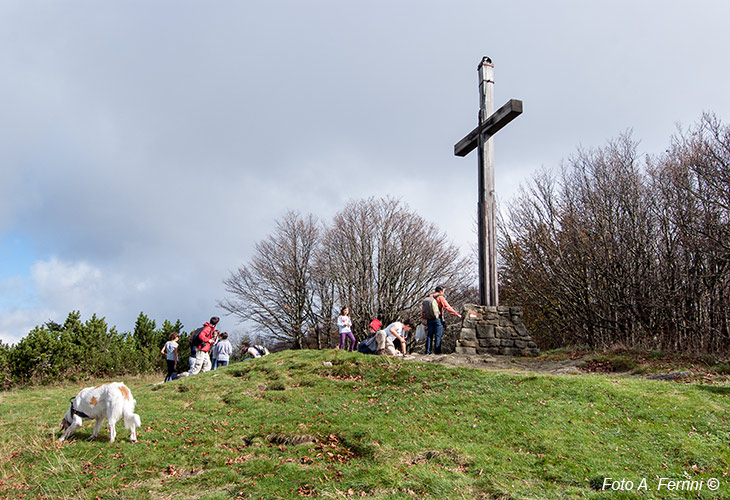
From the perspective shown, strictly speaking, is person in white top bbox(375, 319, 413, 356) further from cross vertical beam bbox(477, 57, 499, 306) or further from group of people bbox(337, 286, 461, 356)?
cross vertical beam bbox(477, 57, 499, 306)

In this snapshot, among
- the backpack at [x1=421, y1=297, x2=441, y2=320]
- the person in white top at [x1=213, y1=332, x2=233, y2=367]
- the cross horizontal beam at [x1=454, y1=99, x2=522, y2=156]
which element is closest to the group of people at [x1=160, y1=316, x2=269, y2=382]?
the person in white top at [x1=213, y1=332, x2=233, y2=367]

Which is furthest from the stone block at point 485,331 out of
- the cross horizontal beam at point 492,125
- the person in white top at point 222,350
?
the person in white top at point 222,350

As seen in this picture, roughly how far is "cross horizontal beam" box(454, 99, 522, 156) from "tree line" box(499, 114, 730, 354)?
6.10 metres

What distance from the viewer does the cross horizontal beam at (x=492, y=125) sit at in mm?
11867

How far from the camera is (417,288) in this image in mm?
29453

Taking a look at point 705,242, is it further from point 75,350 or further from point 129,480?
point 75,350

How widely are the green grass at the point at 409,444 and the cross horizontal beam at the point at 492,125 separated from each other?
22.2 ft

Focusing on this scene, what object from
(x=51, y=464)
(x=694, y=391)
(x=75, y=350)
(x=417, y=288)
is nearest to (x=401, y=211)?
(x=417, y=288)

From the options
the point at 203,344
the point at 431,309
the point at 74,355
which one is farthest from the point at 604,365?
the point at 74,355

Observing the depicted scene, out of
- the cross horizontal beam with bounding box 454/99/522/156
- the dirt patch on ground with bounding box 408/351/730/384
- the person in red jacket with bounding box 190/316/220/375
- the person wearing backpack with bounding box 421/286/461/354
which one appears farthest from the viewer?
the person in red jacket with bounding box 190/316/220/375

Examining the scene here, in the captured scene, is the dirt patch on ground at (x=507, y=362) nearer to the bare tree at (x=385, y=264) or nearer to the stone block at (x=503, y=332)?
the stone block at (x=503, y=332)

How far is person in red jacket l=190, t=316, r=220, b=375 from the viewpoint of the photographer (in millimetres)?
14305

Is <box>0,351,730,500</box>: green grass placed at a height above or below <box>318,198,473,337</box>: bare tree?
below

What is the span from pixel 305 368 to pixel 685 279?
12201 millimetres
